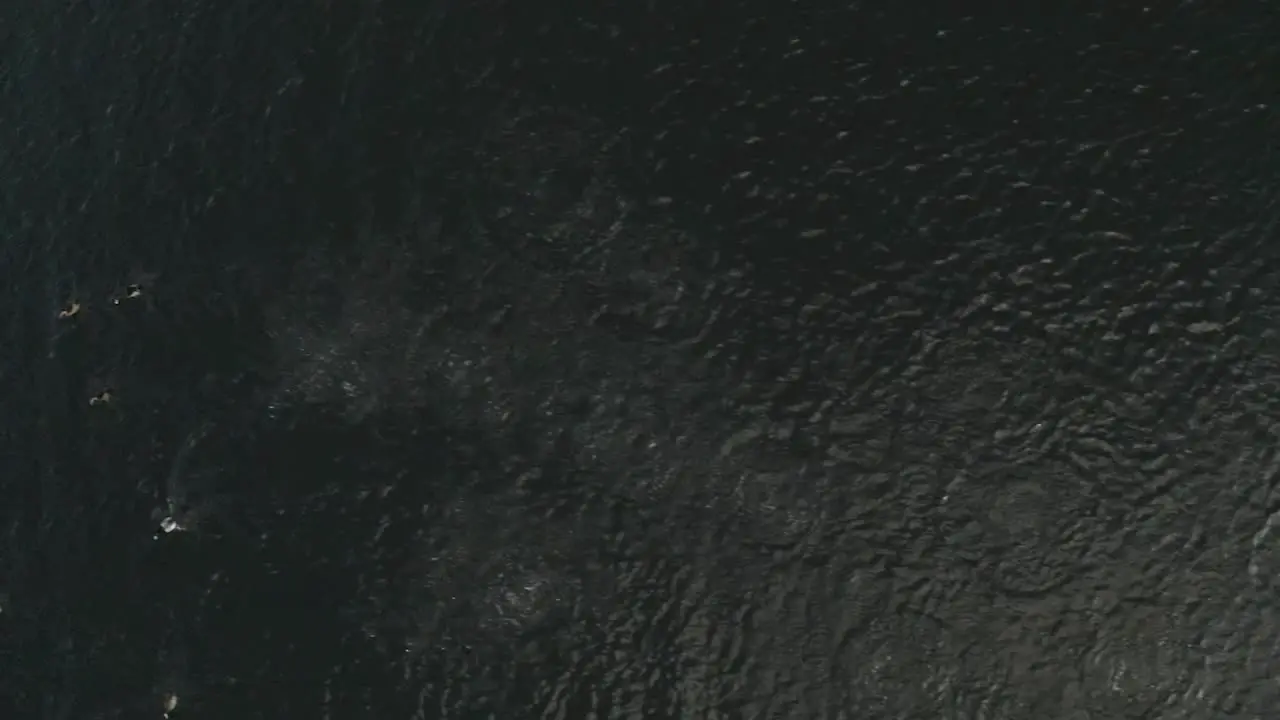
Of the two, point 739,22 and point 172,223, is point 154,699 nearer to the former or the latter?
point 172,223

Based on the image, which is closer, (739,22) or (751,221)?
(751,221)

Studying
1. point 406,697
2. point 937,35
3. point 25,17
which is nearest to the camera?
point 406,697

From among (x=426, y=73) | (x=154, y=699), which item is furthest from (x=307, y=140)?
(x=154, y=699)

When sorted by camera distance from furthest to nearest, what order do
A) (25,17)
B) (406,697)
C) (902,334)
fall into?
(25,17) < (902,334) < (406,697)

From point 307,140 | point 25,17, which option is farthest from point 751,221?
point 25,17

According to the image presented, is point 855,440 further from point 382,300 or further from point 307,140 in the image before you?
point 307,140

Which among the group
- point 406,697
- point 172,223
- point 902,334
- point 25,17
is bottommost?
point 406,697

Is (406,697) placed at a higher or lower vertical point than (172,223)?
lower
